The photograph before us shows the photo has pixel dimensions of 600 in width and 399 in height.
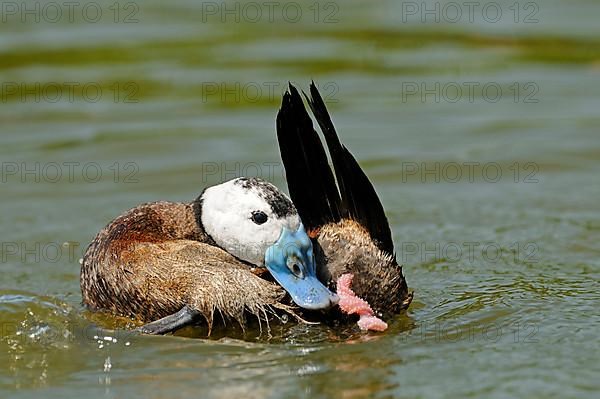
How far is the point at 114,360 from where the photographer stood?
255 inches

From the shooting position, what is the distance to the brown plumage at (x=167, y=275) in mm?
6629

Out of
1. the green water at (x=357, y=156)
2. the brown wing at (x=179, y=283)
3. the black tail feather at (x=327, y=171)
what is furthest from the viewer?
the black tail feather at (x=327, y=171)

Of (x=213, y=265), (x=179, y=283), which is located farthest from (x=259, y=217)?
(x=179, y=283)

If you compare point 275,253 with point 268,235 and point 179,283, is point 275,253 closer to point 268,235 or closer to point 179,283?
point 268,235

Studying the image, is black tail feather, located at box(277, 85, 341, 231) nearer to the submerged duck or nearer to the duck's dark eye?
the submerged duck

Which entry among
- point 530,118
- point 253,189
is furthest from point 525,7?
point 253,189

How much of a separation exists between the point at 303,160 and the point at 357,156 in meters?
3.97

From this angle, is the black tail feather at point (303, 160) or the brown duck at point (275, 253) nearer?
the brown duck at point (275, 253)

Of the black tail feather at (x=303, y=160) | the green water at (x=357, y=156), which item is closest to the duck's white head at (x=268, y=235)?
the black tail feather at (x=303, y=160)

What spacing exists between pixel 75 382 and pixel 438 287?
254cm

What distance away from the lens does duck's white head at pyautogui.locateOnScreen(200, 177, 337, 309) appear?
6680 millimetres

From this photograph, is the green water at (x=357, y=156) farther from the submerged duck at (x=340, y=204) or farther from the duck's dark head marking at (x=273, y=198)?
the duck's dark head marking at (x=273, y=198)

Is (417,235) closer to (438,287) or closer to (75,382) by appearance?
(438,287)

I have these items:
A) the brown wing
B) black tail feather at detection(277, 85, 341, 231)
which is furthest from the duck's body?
black tail feather at detection(277, 85, 341, 231)
